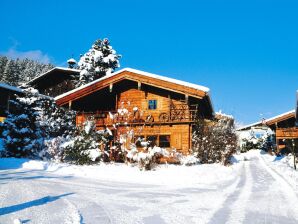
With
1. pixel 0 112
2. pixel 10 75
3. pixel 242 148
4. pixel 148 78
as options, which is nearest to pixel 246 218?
pixel 148 78

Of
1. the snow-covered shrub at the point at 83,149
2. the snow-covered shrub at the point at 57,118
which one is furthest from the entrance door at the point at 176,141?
the snow-covered shrub at the point at 57,118

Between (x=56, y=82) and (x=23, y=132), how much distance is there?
2554 centimetres

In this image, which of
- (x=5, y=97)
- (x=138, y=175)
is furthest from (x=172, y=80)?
(x=5, y=97)

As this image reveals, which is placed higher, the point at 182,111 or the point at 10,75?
the point at 10,75

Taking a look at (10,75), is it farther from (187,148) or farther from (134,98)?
(187,148)

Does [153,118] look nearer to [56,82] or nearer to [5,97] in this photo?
[5,97]

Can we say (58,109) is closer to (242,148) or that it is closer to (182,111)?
(182,111)

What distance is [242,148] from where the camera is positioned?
4528 cm

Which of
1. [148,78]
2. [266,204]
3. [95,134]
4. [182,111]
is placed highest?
[148,78]

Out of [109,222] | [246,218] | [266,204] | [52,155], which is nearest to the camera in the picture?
[109,222]

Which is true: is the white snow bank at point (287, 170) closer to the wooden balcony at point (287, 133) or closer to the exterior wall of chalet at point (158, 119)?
the wooden balcony at point (287, 133)

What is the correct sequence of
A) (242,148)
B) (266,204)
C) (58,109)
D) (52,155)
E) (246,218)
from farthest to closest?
(242,148), (58,109), (52,155), (266,204), (246,218)

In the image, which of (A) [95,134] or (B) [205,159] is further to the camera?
(B) [205,159]

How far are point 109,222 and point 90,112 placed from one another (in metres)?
18.9
